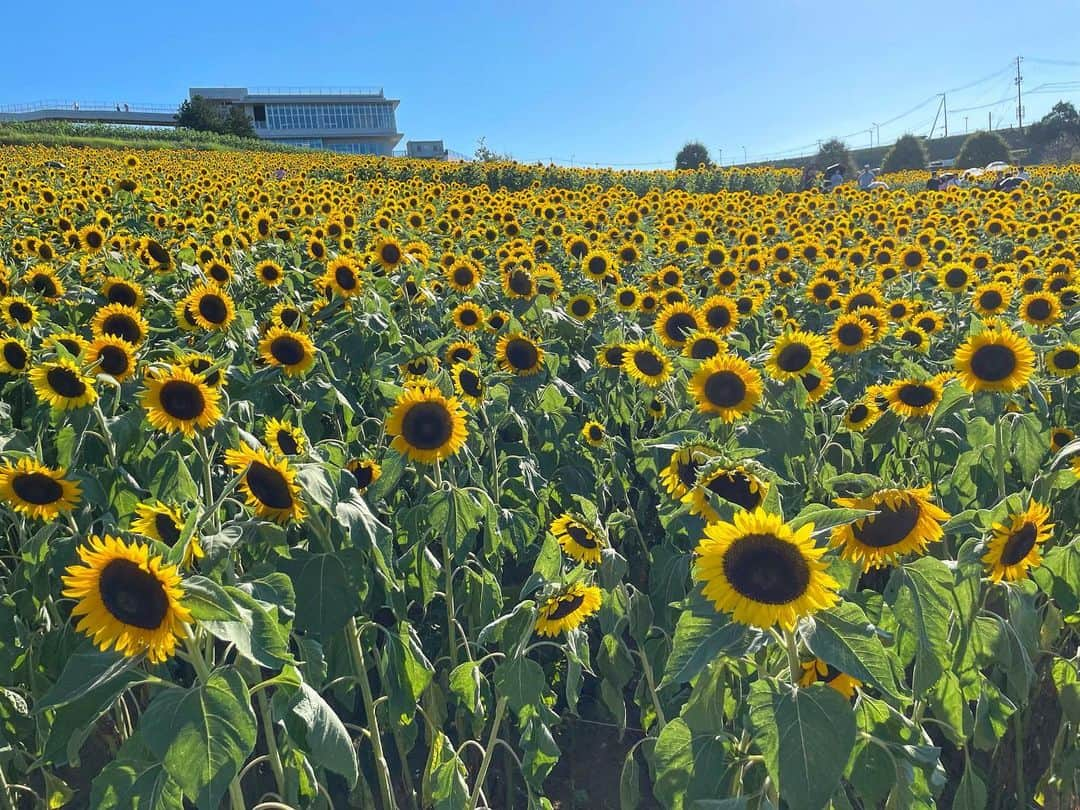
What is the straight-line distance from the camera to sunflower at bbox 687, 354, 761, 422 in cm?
306

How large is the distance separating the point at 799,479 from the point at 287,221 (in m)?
7.28

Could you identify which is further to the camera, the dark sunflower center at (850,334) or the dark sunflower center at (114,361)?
the dark sunflower center at (850,334)

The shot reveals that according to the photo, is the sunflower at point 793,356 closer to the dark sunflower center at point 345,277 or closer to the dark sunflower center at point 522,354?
the dark sunflower center at point 522,354

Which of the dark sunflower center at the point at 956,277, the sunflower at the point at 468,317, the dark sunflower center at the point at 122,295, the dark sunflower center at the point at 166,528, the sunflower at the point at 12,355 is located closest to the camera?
the dark sunflower center at the point at 166,528

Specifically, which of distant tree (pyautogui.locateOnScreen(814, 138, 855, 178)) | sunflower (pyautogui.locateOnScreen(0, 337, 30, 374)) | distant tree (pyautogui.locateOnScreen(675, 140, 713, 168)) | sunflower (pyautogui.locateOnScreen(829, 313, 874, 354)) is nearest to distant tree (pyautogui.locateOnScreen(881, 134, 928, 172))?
distant tree (pyautogui.locateOnScreen(814, 138, 855, 178))

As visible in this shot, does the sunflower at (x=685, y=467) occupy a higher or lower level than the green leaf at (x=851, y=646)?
higher

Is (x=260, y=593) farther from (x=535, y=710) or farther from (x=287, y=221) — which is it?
(x=287, y=221)

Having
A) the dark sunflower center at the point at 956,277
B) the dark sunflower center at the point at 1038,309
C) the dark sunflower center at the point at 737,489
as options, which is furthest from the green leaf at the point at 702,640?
the dark sunflower center at the point at 956,277

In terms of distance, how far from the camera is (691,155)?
43.8m

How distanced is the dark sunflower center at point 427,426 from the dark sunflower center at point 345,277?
8.83 feet

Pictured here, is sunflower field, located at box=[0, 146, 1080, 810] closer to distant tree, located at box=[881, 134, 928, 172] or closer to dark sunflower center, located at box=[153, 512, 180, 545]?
dark sunflower center, located at box=[153, 512, 180, 545]

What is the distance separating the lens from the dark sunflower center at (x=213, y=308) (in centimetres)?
448

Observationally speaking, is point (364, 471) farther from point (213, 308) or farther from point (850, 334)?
point (850, 334)

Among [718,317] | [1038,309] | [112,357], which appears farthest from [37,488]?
[1038,309]
